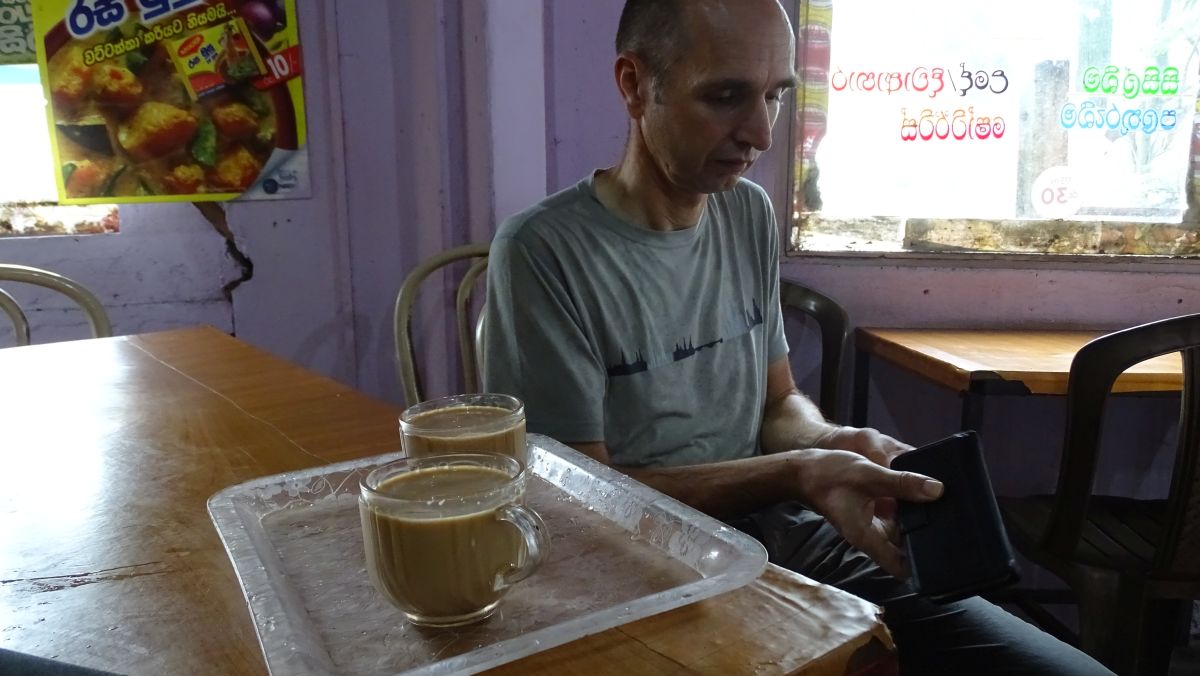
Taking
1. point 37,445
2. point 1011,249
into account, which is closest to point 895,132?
point 1011,249

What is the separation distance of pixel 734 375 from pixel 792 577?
0.80 m

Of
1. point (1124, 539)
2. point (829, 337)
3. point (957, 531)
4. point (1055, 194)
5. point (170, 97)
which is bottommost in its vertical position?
point (1124, 539)

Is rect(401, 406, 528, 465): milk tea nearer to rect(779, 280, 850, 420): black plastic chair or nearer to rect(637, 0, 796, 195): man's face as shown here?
rect(637, 0, 796, 195): man's face

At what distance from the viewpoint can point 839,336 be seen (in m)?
2.31

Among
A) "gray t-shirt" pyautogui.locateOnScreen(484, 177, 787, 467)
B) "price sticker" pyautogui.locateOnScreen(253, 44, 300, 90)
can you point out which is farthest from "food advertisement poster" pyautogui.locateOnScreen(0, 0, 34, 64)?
→ "gray t-shirt" pyautogui.locateOnScreen(484, 177, 787, 467)

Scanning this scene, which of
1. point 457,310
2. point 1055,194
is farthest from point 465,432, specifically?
point 1055,194

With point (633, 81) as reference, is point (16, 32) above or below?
above

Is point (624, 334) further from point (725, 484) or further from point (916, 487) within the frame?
point (916, 487)

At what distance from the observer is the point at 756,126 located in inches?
52.4

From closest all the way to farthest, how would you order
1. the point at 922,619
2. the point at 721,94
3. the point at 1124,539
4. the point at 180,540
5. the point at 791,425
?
the point at 180,540, the point at 922,619, the point at 721,94, the point at 791,425, the point at 1124,539

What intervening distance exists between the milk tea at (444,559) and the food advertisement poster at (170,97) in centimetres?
217

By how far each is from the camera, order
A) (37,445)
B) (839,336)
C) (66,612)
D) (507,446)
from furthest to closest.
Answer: (839,336)
(37,445)
(507,446)
(66,612)

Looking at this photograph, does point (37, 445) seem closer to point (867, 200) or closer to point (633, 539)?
point (633, 539)

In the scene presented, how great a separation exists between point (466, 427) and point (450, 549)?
25 cm
